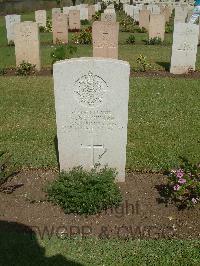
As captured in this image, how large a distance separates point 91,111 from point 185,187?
158 cm

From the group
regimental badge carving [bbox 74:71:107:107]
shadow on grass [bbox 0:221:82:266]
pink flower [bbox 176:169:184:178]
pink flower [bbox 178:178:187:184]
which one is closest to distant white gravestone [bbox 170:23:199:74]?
regimental badge carving [bbox 74:71:107:107]

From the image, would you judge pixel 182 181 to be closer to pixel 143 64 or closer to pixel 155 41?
pixel 143 64

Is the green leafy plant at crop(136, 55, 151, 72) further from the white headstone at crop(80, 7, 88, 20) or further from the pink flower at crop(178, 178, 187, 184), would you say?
the white headstone at crop(80, 7, 88, 20)

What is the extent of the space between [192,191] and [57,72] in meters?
2.34

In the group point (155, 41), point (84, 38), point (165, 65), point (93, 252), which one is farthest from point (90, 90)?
point (155, 41)

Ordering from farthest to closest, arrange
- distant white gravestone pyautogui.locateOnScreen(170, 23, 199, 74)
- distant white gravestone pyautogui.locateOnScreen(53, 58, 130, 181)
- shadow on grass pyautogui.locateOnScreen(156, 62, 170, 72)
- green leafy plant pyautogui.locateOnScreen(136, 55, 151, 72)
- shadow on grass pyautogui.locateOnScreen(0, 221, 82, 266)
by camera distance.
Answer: shadow on grass pyautogui.locateOnScreen(156, 62, 170, 72) → green leafy plant pyautogui.locateOnScreen(136, 55, 151, 72) → distant white gravestone pyautogui.locateOnScreen(170, 23, 199, 74) → distant white gravestone pyautogui.locateOnScreen(53, 58, 130, 181) → shadow on grass pyautogui.locateOnScreen(0, 221, 82, 266)

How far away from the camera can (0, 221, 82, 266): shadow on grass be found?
410cm

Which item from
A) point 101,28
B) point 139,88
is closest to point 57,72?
point 139,88

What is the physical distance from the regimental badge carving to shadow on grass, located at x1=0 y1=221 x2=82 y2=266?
179cm

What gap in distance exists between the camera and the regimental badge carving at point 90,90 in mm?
4883

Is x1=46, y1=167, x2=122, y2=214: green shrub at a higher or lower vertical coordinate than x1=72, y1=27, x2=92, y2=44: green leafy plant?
lower

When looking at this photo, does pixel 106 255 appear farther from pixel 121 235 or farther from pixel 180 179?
pixel 180 179

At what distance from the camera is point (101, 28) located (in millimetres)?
12727

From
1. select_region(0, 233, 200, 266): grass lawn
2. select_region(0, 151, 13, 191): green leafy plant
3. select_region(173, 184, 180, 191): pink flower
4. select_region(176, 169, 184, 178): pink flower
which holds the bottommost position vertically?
select_region(0, 233, 200, 266): grass lawn
